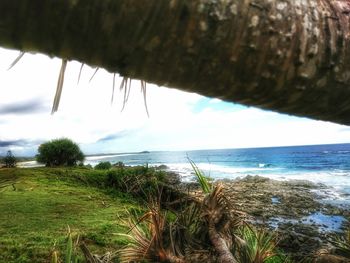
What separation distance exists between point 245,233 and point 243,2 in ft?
19.7

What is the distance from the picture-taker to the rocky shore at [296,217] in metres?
11.1

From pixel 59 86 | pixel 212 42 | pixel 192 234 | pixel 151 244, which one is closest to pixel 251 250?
pixel 192 234

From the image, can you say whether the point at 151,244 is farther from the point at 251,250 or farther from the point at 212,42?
the point at 212,42

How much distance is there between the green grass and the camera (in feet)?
19.3

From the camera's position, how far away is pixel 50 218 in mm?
7770

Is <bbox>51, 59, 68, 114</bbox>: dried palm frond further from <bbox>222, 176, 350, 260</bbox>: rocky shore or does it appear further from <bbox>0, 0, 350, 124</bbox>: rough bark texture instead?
<bbox>222, 176, 350, 260</bbox>: rocky shore

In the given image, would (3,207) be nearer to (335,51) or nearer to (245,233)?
(245,233)

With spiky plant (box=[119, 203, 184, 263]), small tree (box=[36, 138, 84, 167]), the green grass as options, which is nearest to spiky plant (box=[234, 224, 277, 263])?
spiky plant (box=[119, 203, 184, 263])

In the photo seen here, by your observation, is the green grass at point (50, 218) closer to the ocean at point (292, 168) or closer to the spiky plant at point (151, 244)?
the spiky plant at point (151, 244)

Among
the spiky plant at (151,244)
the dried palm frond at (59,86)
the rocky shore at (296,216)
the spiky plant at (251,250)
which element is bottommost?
the rocky shore at (296,216)

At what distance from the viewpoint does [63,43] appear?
641 mm

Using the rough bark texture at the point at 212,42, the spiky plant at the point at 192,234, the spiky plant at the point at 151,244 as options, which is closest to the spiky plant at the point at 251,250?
the spiky plant at the point at 192,234

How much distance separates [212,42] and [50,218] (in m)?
7.77

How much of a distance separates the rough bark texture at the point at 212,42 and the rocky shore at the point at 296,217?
8031mm
